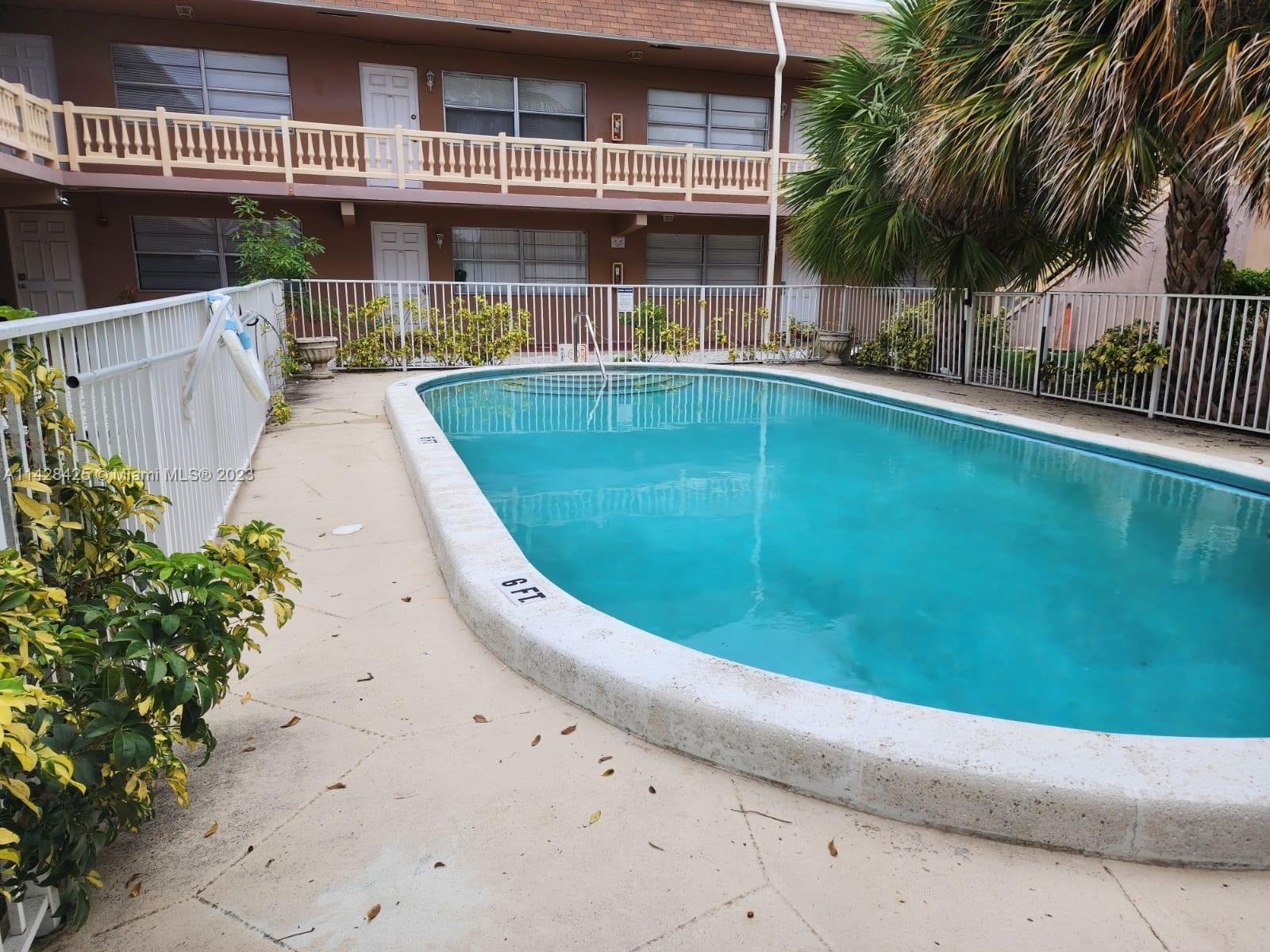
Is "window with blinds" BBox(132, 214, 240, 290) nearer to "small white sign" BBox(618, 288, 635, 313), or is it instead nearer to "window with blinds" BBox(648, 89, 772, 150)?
"small white sign" BBox(618, 288, 635, 313)

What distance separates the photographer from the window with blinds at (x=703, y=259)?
17.7 metres

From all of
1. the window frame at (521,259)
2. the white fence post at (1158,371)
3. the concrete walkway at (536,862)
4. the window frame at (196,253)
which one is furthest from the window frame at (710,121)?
the concrete walkway at (536,862)

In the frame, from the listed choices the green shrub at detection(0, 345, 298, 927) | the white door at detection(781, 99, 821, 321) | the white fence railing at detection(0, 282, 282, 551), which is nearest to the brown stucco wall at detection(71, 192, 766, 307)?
the white door at detection(781, 99, 821, 321)

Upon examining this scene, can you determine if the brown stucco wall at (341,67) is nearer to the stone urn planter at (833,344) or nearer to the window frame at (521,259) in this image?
the window frame at (521,259)

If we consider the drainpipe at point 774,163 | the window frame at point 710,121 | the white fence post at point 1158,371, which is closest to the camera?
the white fence post at point 1158,371

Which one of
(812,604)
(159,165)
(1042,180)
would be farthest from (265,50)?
(812,604)

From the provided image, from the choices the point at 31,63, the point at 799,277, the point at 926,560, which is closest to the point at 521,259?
the point at 799,277

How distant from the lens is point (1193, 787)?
215 centimetres

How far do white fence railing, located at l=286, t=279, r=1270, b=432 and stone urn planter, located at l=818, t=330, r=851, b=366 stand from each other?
284 millimetres

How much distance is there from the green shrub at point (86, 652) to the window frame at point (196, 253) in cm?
1423

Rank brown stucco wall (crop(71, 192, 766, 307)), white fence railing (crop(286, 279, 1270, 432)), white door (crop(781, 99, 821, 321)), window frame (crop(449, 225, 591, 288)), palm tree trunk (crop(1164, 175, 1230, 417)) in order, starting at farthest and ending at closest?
white door (crop(781, 99, 821, 321)) < window frame (crop(449, 225, 591, 288)) < brown stucco wall (crop(71, 192, 766, 307)) < white fence railing (crop(286, 279, 1270, 432)) < palm tree trunk (crop(1164, 175, 1230, 417))

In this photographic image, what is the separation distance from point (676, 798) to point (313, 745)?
1.17m

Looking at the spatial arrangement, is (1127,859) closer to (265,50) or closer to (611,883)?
(611,883)

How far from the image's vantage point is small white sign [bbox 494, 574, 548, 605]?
3.31m
